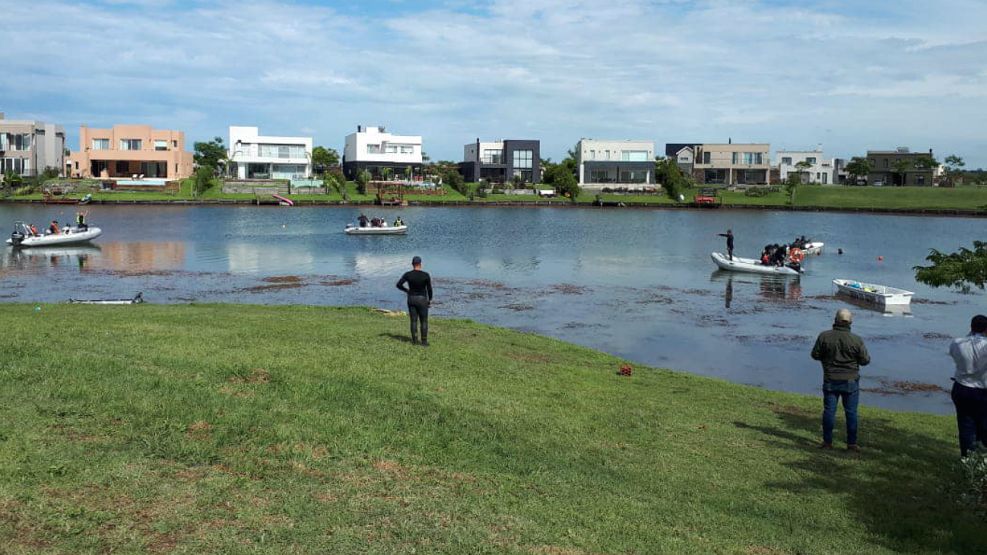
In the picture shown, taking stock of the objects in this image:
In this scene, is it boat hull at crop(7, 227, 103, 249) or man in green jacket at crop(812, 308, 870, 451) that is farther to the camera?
boat hull at crop(7, 227, 103, 249)

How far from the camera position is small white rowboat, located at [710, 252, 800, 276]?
1788 inches

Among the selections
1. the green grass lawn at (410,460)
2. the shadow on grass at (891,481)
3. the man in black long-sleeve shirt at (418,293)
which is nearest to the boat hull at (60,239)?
the green grass lawn at (410,460)

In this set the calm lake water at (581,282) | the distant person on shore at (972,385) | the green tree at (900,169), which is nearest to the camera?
the distant person on shore at (972,385)

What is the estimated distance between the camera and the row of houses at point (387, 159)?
118250 millimetres

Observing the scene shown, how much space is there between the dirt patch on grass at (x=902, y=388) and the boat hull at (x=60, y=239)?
48705 mm

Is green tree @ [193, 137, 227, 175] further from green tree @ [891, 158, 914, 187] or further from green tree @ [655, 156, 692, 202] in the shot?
green tree @ [891, 158, 914, 187]

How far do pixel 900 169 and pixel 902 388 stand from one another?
493 feet

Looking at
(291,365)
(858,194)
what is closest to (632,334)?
(291,365)

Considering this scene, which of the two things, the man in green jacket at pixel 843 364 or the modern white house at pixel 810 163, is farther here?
the modern white house at pixel 810 163

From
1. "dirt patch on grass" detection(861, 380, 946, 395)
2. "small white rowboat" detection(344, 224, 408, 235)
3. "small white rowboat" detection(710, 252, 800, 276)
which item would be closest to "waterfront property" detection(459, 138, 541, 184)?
"small white rowboat" detection(344, 224, 408, 235)

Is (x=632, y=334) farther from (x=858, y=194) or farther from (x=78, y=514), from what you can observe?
(x=858, y=194)

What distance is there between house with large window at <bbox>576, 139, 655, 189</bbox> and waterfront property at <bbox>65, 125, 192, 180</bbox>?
64.0m

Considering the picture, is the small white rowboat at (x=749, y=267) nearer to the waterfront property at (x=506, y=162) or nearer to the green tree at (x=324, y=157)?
the waterfront property at (x=506, y=162)

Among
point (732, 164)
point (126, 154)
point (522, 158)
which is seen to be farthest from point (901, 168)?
point (126, 154)
